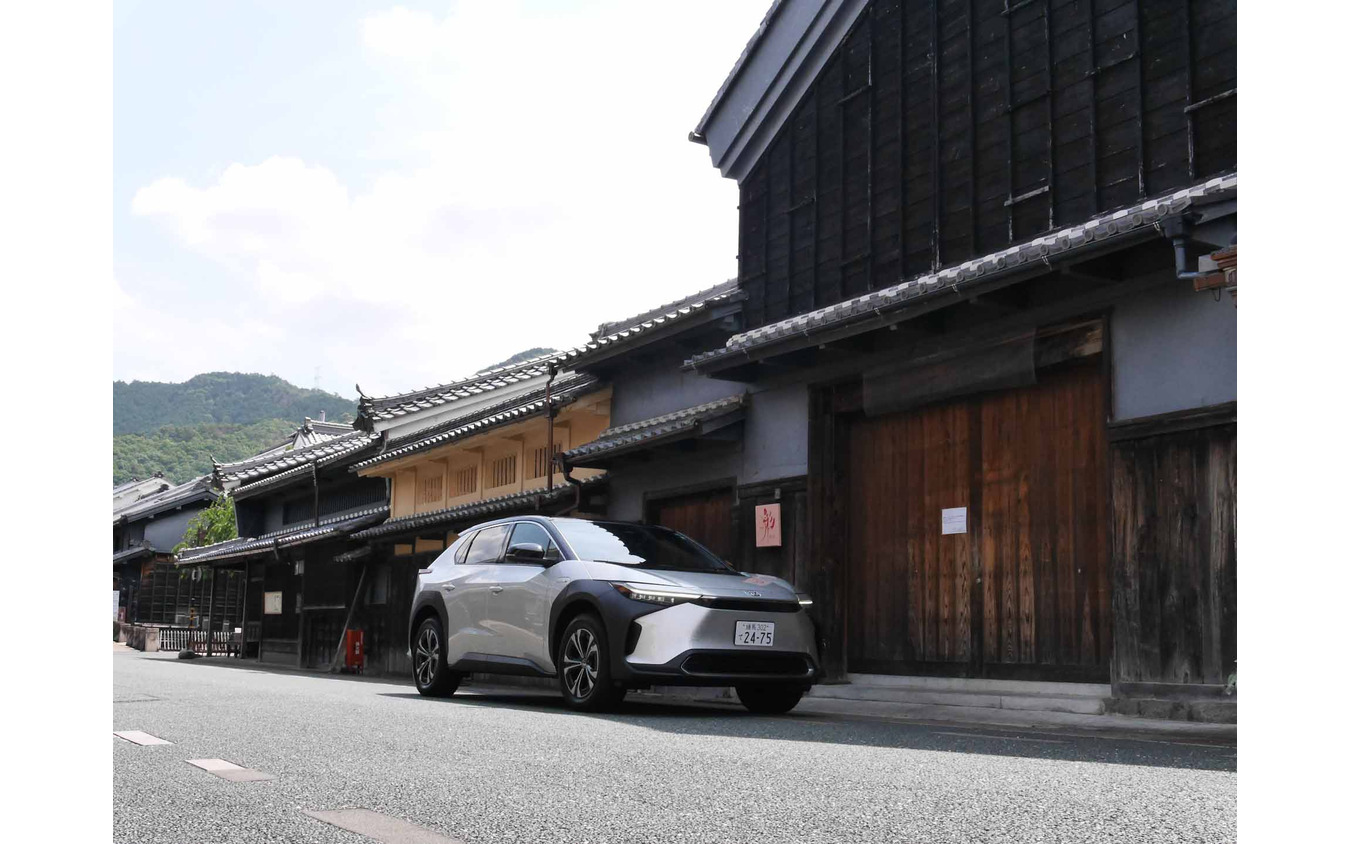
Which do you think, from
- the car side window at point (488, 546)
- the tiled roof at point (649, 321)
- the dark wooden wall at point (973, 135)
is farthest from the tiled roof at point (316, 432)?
the car side window at point (488, 546)

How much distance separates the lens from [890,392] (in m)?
11.9

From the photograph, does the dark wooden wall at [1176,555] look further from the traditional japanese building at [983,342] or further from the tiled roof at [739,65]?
the tiled roof at [739,65]

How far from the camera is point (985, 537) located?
428 inches

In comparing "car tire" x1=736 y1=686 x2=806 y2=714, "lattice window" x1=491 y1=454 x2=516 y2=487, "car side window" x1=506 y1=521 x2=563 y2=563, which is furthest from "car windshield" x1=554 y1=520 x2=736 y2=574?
"lattice window" x1=491 y1=454 x2=516 y2=487

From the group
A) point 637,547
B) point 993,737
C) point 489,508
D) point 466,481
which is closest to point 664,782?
point 993,737

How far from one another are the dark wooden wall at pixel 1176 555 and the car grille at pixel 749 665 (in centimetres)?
238

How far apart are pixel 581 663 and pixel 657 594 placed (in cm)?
93

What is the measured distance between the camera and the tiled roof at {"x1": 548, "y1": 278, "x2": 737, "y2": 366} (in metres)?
15.3

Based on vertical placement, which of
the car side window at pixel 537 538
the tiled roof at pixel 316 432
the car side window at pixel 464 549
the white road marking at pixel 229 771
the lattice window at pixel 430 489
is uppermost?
the tiled roof at pixel 316 432

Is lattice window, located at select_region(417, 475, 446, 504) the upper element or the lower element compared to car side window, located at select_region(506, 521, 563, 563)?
A: upper

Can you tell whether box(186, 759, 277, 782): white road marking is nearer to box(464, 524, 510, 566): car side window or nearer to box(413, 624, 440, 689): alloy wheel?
box(464, 524, 510, 566): car side window

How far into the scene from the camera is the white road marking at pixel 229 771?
5.06 meters

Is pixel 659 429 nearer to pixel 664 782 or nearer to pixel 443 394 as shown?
pixel 664 782

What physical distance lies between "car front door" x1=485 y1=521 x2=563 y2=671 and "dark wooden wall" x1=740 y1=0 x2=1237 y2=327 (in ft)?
15.9
